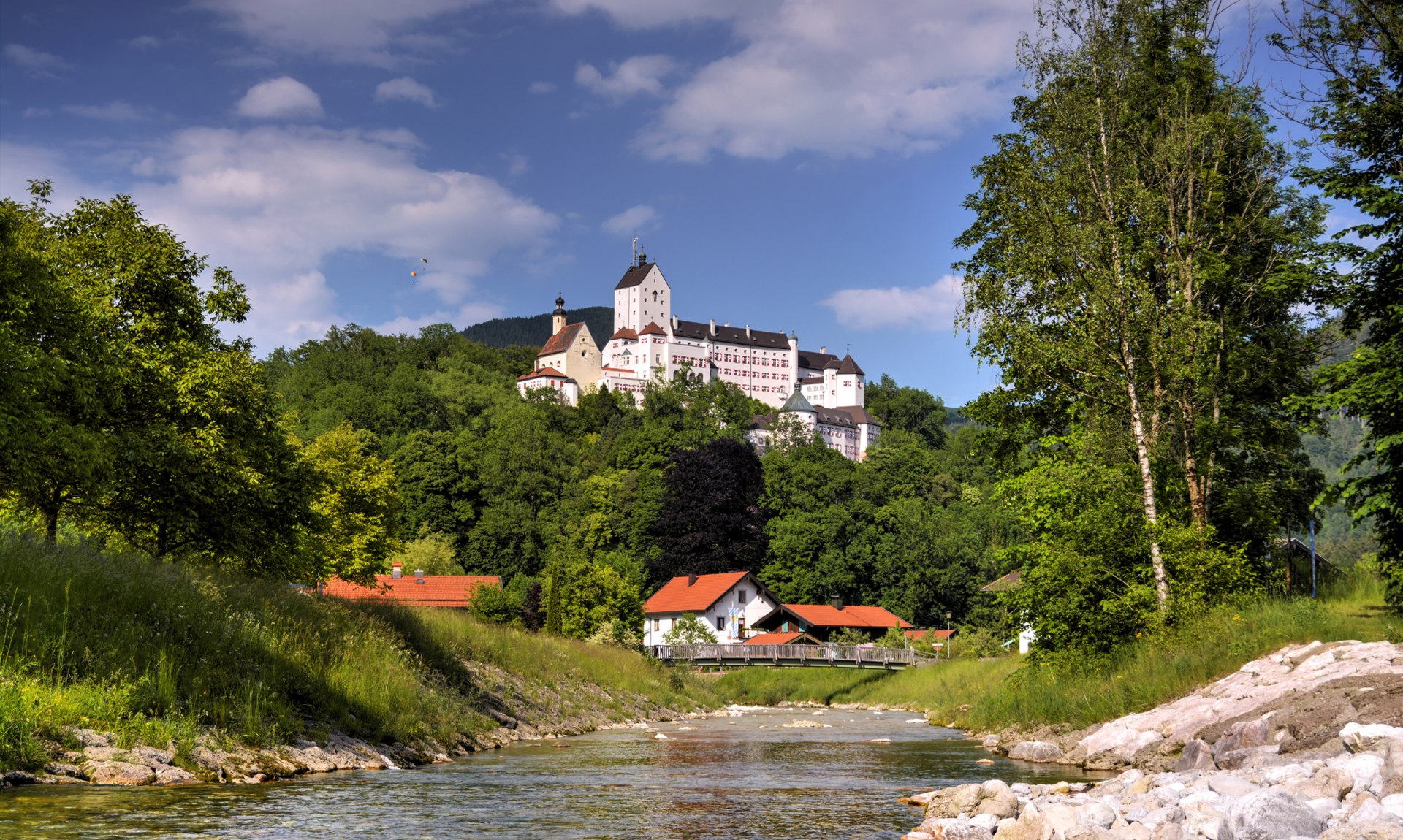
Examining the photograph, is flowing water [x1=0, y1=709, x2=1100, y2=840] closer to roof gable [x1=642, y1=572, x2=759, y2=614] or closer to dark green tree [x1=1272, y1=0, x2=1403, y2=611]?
dark green tree [x1=1272, y1=0, x2=1403, y2=611]

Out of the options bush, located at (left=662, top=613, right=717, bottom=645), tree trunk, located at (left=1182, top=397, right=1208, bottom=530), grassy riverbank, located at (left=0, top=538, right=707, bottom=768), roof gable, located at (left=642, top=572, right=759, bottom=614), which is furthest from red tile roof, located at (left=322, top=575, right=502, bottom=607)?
tree trunk, located at (left=1182, top=397, right=1208, bottom=530)

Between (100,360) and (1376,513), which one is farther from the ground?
(100,360)

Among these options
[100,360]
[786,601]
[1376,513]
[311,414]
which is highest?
[311,414]

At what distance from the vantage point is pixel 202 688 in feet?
55.5

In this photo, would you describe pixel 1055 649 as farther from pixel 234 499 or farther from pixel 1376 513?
pixel 234 499

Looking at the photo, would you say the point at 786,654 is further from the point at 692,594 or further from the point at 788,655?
the point at 692,594

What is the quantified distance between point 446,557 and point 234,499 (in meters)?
69.5

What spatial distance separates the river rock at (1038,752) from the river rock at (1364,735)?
31.5ft

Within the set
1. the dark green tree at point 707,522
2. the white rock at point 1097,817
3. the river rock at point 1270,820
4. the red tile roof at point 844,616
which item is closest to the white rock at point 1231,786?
the white rock at point 1097,817

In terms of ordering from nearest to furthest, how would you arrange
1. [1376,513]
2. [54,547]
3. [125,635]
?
1. [125,635]
2. [54,547]
3. [1376,513]

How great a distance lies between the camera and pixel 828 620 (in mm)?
91062

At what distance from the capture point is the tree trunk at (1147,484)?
82.1 feet

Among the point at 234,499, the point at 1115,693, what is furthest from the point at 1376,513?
the point at 234,499

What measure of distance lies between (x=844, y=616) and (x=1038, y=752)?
71.0m
